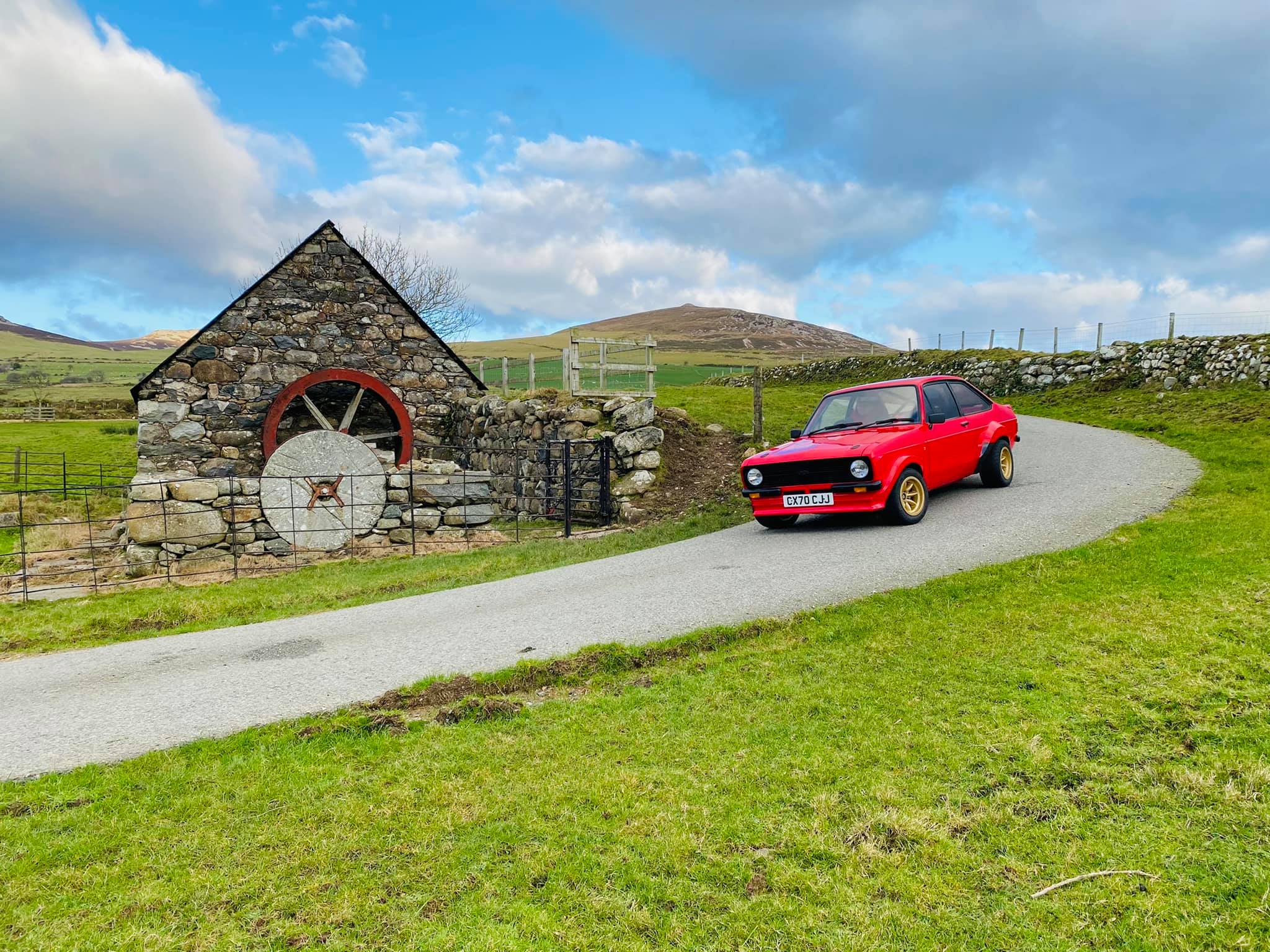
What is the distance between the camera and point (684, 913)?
2.88 meters

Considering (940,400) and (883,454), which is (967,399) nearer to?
(940,400)

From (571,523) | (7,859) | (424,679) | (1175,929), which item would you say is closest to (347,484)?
(571,523)

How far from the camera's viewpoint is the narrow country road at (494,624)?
5.35 m

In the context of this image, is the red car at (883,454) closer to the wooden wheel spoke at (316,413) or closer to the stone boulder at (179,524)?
the stone boulder at (179,524)

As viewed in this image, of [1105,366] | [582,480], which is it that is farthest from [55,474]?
[1105,366]

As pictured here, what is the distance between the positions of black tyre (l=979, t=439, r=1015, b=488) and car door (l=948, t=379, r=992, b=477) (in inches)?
5.6

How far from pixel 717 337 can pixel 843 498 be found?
457ft

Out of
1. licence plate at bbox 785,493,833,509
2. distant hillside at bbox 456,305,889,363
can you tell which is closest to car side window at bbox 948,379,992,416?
licence plate at bbox 785,493,833,509

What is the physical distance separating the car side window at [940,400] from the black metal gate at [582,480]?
5.78 meters

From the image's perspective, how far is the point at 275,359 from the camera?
674 inches

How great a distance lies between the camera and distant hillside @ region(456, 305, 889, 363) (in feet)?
378

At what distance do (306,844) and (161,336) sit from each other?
225 metres

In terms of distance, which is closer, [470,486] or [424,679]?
[424,679]

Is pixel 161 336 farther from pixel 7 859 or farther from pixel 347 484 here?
pixel 7 859
